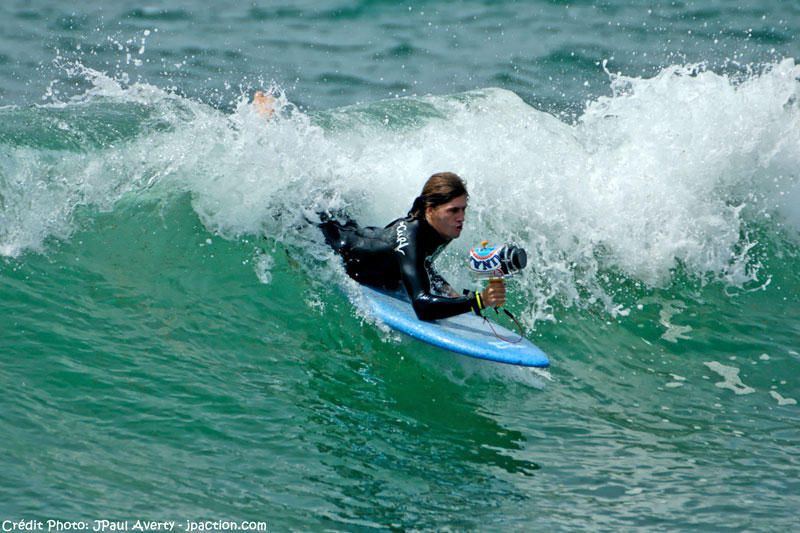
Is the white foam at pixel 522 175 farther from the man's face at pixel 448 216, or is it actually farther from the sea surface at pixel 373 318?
the man's face at pixel 448 216

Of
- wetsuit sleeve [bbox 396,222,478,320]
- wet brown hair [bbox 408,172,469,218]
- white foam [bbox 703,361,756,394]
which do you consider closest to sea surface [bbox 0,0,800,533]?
white foam [bbox 703,361,756,394]

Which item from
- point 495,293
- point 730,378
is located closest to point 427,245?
Result: point 495,293

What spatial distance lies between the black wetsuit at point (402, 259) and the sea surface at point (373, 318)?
7.2 inches

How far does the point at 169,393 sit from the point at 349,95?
7.20m

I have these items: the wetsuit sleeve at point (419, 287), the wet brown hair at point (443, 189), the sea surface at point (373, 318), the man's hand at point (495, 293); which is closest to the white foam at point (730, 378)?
the sea surface at point (373, 318)

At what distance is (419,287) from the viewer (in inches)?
252

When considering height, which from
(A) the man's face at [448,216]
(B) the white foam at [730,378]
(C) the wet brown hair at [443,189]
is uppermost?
(C) the wet brown hair at [443,189]

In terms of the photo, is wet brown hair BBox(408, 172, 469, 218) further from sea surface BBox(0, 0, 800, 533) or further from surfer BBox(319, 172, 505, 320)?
sea surface BBox(0, 0, 800, 533)

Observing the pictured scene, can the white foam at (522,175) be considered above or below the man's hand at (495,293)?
above

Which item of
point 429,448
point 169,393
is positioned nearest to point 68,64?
point 169,393

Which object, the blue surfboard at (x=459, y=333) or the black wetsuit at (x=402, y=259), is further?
the black wetsuit at (x=402, y=259)

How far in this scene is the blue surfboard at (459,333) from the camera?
6.09 metres

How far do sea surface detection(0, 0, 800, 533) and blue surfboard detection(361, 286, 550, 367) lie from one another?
0.63ft

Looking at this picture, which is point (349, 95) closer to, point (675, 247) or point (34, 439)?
point (675, 247)
